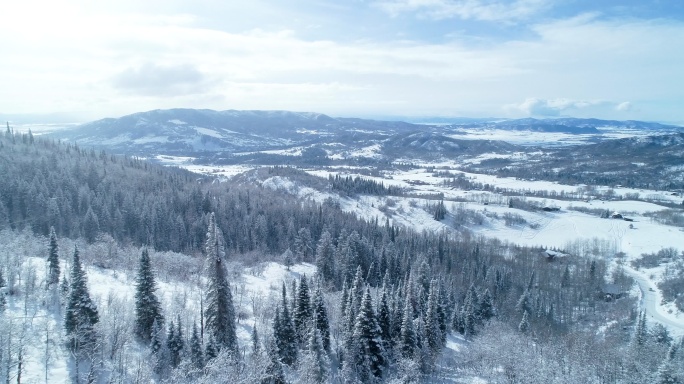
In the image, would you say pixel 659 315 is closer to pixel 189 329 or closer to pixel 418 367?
pixel 418 367

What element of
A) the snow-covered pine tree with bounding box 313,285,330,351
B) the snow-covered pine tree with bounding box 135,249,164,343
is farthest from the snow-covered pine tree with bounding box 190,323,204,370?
A: the snow-covered pine tree with bounding box 313,285,330,351

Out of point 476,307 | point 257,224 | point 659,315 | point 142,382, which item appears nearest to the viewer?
point 142,382

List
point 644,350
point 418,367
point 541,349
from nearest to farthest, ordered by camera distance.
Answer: point 418,367
point 644,350
point 541,349

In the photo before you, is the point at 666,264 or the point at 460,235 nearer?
the point at 666,264

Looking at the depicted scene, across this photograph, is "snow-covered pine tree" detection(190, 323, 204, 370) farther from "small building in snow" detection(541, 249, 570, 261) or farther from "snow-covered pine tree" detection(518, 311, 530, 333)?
"small building in snow" detection(541, 249, 570, 261)

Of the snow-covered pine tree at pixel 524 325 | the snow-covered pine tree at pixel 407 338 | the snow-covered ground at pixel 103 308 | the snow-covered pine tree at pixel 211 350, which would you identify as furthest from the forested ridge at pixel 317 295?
the snow-covered ground at pixel 103 308

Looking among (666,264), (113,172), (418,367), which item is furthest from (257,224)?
(666,264)

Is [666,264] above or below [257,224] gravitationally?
below

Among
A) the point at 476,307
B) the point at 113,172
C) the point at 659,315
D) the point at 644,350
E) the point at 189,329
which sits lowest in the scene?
the point at 659,315
